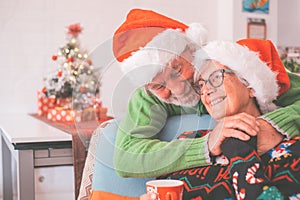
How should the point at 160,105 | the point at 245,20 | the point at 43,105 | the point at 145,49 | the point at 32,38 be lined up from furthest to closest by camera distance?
the point at 245,20, the point at 32,38, the point at 43,105, the point at 160,105, the point at 145,49

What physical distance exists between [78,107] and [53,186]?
99 cm

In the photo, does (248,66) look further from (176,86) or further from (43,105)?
(43,105)

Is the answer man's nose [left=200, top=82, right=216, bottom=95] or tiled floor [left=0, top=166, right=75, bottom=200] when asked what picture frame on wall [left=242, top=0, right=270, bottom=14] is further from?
man's nose [left=200, top=82, right=216, bottom=95]

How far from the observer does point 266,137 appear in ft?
3.24

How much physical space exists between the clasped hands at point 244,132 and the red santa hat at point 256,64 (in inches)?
3.8

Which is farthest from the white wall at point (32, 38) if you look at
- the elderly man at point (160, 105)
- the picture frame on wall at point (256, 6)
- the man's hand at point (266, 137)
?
the man's hand at point (266, 137)

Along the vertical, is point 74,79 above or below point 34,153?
above

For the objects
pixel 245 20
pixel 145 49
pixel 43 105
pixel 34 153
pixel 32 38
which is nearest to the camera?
pixel 145 49

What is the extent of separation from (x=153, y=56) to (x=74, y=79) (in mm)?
331

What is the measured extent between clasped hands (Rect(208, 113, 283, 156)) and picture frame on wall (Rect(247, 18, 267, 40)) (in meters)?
2.83

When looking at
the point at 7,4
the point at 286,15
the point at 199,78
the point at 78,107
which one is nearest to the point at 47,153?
the point at 78,107

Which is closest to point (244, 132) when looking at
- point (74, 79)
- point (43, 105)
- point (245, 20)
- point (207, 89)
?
point (207, 89)

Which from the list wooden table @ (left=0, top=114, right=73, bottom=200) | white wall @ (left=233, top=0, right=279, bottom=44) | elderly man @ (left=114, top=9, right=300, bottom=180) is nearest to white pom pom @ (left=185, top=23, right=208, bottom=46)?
elderly man @ (left=114, top=9, right=300, bottom=180)

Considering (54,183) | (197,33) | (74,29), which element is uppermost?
(74,29)
